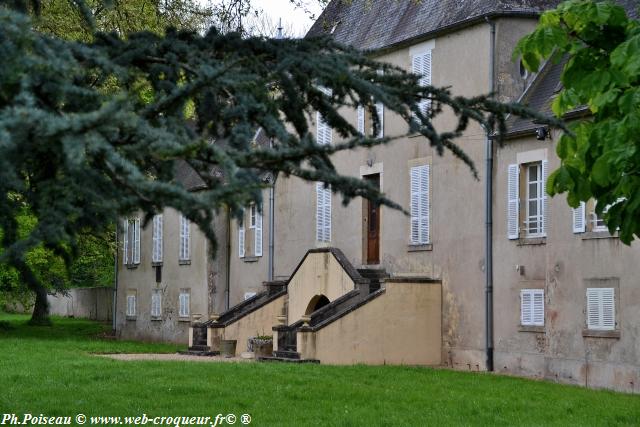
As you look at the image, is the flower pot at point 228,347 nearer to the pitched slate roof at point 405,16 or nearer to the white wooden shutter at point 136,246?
the pitched slate roof at point 405,16

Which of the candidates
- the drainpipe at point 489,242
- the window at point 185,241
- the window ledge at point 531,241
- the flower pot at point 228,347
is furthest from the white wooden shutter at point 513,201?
the window at point 185,241

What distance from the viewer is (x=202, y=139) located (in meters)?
6.64

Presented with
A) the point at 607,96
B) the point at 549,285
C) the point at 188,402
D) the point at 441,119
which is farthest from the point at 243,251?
the point at 607,96

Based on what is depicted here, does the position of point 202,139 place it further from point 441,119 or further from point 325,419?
point 441,119

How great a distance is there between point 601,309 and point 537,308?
1625 millimetres

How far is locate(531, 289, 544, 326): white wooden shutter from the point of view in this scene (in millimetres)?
22078

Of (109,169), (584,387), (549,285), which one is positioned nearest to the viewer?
(109,169)

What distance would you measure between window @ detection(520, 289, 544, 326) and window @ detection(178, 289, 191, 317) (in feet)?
46.0

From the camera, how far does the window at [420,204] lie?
24906mm

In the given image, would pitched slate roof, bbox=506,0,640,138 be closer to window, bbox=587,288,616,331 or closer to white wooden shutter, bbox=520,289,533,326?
white wooden shutter, bbox=520,289,533,326

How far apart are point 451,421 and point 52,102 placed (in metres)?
8.23

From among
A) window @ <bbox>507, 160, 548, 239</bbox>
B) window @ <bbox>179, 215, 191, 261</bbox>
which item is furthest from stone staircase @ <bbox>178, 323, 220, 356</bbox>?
window @ <bbox>507, 160, 548, 239</bbox>

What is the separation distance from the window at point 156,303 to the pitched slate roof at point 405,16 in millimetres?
10397

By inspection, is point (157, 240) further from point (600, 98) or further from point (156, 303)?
point (600, 98)
